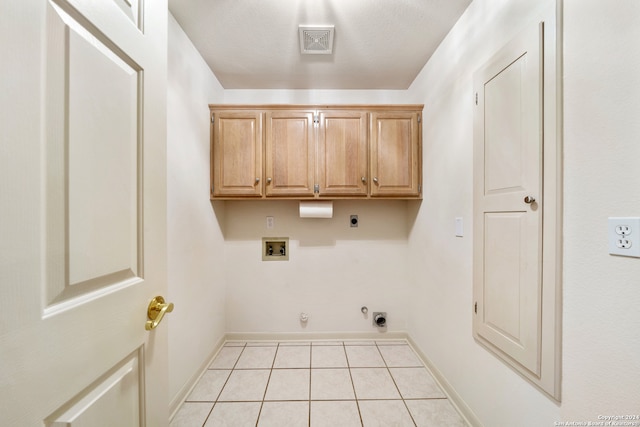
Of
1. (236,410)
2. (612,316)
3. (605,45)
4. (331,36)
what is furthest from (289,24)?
(236,410)

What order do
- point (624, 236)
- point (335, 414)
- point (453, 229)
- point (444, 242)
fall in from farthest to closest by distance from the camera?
point (444, 242) → point (453, 229) → point (335, 414) → point (624, 236)

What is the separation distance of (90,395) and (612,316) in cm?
137

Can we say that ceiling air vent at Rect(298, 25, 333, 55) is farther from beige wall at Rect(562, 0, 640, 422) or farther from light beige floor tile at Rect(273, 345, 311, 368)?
light beige floor tile at Rect(273, 345, 311, 368)

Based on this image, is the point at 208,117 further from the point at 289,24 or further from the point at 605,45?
the point at 605,45

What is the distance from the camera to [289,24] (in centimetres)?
156

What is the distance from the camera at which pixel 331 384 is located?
1723 mm

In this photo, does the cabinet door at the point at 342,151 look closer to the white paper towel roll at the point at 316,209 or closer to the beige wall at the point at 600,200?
the white paper towel roll at the point at 316,209

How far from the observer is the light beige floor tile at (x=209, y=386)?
1624 millimetres

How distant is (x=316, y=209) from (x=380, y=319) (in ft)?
4.02

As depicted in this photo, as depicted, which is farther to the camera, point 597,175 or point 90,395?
point 597,175

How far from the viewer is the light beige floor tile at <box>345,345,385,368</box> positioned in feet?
6.44

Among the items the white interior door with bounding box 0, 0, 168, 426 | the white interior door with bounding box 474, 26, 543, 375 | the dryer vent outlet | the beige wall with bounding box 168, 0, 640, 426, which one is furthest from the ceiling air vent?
the dryer vent outlet

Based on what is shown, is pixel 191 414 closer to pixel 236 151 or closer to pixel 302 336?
pixel 302 336

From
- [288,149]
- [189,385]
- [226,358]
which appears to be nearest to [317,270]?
[226,358]
